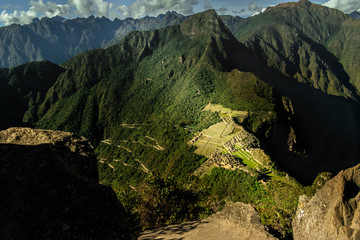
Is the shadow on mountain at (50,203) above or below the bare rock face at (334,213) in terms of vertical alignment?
above

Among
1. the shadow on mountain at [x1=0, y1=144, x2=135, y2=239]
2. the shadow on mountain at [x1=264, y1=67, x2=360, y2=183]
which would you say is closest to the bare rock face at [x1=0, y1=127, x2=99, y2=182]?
the shadow on mountain at [x1=0, y1=144, x2=135, y2=239]

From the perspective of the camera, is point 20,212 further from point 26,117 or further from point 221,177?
point 26,117

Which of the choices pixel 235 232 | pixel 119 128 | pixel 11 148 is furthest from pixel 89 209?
pixel 119 128

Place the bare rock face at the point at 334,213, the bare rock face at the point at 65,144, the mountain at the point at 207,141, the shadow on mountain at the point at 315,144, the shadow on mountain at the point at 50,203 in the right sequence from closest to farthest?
the shadow on mountain at the point at 50,203 → the bare rock face at the point at 334,213 → the bare rock face at the point at 65,144 → the mountain at the point at 207,141 → the shadow on mountain at the point at 315,144

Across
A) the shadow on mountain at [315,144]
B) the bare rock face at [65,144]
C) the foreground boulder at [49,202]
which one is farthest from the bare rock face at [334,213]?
the shadow on mountain at [315,144]

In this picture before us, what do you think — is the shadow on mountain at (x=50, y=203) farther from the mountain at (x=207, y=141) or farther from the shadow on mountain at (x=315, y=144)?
the shadow on mountain at (x=315, y=144)

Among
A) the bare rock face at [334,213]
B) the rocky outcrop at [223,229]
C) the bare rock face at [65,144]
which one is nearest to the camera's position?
the bare rock face at [334,213]
